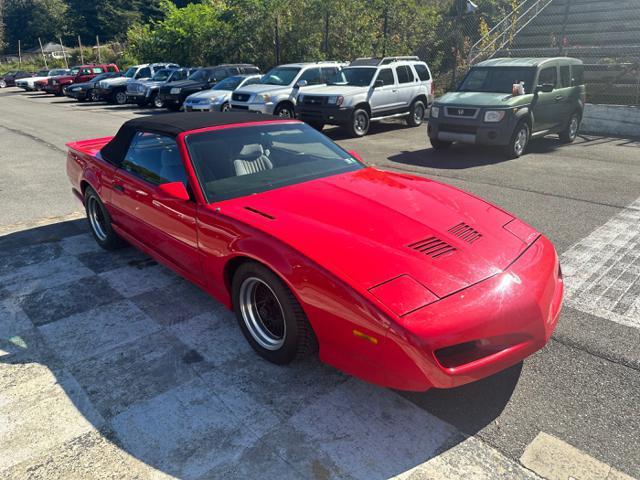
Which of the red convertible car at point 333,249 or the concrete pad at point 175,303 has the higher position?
the red convertible car at point 333,249

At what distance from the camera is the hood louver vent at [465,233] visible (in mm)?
3016

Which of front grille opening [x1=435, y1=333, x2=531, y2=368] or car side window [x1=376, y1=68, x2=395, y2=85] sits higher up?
car side window [x1=376, y1=68, x2=395, y2=85]

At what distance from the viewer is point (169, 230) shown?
12.5 ft

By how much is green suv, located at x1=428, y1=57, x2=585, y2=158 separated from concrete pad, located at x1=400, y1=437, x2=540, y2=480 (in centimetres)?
782

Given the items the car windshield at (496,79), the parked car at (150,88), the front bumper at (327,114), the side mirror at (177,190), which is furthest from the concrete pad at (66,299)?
the parked car at (150,88)

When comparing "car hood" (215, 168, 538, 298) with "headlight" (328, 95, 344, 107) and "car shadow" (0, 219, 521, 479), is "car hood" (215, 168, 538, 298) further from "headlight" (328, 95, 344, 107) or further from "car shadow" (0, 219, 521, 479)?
"headlight" (328, 95, 344, 107)

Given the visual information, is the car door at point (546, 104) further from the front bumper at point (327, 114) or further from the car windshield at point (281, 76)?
the car windshield at point (281, 76)

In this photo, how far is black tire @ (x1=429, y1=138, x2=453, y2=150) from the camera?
10.3 meters

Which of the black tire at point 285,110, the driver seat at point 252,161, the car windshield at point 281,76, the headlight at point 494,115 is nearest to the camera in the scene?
the driver seat at point 252,161

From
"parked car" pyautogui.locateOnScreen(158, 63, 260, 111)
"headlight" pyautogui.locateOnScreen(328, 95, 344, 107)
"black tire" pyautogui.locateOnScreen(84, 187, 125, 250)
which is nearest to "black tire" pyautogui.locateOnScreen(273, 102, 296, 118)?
"headlight" pyautogui.locateOnScreen(328, 95, 344, 107)

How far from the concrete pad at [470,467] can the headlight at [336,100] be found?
35.6 ft

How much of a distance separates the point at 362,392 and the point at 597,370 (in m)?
1.50

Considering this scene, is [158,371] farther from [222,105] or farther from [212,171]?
[222,105]

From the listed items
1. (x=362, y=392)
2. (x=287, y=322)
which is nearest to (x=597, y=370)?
(x=362, y=392)
